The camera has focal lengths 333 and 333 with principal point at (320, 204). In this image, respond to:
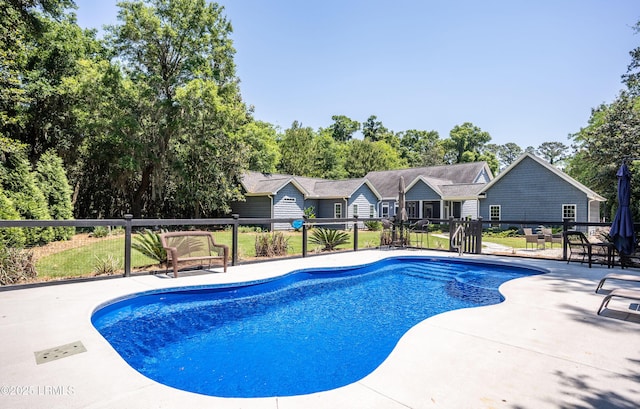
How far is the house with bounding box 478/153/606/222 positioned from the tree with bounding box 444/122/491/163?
33736mm

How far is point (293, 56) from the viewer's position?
18281 millimetres

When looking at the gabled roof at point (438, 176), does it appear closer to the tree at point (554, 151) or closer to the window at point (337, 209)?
the window at point (337, 209)

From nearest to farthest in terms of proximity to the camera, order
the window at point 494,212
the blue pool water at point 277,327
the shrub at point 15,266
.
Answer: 1. the blue pool water at point 277,327
2. the shrub at point 15,266
3. the window at point 494,212

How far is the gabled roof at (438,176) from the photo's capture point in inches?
1168

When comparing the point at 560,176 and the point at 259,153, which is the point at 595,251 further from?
the point at 259,153

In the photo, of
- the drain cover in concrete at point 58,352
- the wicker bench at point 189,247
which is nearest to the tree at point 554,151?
the wicker bench at point 189,247

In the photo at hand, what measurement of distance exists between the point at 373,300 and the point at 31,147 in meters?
21.3

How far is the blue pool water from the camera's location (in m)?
3.32

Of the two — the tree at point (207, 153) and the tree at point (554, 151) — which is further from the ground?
the tree at point (554, 151)

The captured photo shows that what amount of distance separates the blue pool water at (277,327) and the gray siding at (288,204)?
1497 cm

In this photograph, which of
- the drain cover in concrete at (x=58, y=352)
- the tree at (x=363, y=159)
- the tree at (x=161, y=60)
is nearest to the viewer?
the drain cover in concrete at (x=58, y=352)

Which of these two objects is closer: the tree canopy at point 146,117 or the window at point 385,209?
the tree canopy at point 146,117

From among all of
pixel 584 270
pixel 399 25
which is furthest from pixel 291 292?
pixel 399 25

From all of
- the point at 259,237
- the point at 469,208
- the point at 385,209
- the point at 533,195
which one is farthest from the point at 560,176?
the point at 259,237
